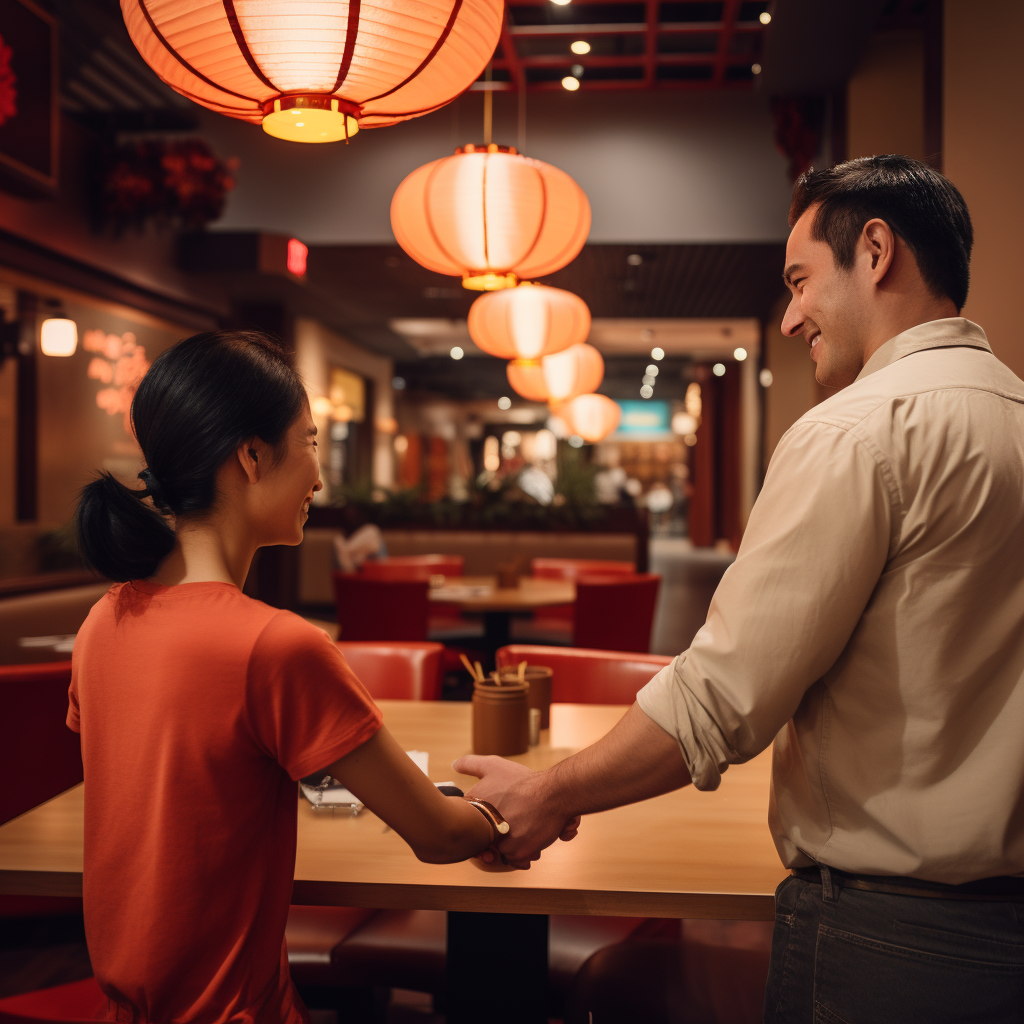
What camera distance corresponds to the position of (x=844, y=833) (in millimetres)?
917

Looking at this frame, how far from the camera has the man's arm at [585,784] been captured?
0.99 metres

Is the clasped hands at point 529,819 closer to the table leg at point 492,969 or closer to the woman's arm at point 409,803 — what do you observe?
the woman's arm at point 409,803

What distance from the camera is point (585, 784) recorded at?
1.06m

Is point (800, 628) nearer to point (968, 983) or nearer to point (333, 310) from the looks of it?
point (968, 983)

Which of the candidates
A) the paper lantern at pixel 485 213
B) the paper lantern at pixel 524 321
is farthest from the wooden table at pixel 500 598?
the paper lantern at pixel 485 213

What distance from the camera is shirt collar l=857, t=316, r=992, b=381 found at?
3.16 ft

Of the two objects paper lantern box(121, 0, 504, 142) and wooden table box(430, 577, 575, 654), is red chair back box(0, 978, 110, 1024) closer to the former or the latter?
paper lantern box(121, 0, 504, 142)

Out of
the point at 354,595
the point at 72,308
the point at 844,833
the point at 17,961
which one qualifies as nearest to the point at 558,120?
the point at 72,308

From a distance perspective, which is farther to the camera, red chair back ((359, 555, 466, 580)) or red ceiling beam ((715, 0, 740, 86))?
red ceiling beam ((715, 0, 740, 86))

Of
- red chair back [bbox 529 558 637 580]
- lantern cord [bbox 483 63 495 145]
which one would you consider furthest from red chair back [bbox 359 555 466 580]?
lantern cord [bbox 483 63 495 145]

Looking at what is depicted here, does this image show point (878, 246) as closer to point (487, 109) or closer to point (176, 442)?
point (176, 442)

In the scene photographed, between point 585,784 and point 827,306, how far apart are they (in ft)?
2.11

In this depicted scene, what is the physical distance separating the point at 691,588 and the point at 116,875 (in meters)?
9.99

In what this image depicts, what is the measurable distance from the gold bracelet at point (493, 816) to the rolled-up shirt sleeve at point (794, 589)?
303mm
